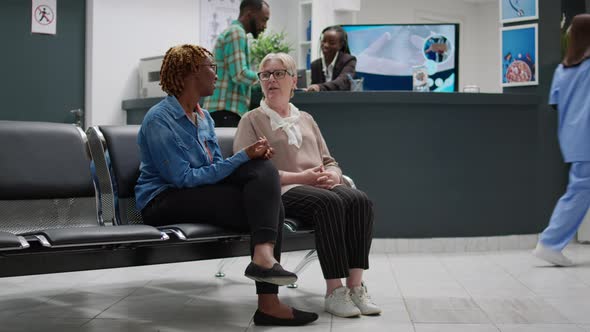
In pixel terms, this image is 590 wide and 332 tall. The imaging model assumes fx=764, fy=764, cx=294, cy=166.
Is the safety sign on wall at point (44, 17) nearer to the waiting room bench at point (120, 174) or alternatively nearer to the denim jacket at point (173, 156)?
the waiting room bench at point (120, 174)

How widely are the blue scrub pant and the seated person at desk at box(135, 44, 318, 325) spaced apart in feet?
6.92

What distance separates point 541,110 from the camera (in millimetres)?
5262

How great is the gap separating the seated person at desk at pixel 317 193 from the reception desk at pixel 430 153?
64.4 inches

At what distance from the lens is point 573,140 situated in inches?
173

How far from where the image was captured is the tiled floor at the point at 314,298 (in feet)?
9.12

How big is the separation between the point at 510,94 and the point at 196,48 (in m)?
2.83

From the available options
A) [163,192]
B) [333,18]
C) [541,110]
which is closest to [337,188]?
[163,192]

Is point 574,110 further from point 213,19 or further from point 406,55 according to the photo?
point 213,19

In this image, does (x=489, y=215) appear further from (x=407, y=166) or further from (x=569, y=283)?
(x=569, y=283)

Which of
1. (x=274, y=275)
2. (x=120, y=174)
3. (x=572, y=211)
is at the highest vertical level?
(x=120, y=174)

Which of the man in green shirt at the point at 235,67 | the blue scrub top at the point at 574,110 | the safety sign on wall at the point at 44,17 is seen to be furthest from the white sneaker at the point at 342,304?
the safety sign on wall at the point at 44,17

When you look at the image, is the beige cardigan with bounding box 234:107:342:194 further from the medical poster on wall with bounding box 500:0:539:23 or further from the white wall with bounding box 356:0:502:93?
the white wall with bounding box 356:0:502:93

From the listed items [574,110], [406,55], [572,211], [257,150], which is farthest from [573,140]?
[257,150]

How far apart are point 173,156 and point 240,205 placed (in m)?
0.30
